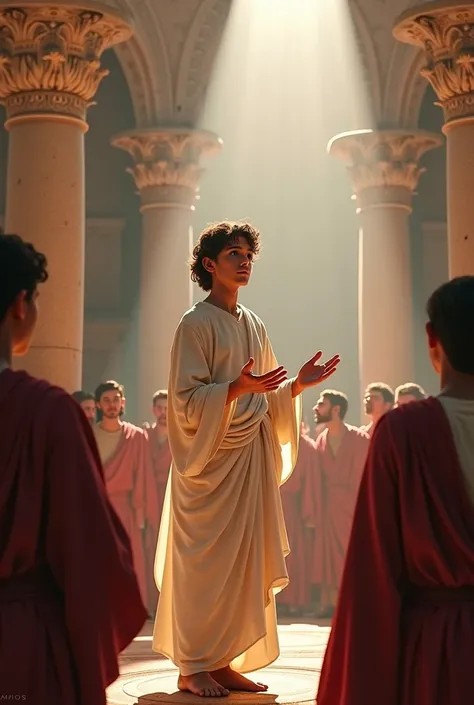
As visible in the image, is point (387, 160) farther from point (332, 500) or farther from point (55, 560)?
point (55, 560)

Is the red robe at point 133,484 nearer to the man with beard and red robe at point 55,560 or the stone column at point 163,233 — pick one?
the stone column at point 163,233

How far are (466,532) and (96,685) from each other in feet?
3.11

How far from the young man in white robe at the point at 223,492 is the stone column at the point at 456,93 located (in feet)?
11.8


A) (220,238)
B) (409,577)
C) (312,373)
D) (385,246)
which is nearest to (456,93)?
(220,238)

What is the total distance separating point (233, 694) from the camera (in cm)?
629

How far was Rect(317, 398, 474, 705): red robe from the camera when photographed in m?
3.38

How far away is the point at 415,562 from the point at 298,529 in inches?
364

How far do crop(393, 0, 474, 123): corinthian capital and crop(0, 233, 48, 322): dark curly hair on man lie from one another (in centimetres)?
694

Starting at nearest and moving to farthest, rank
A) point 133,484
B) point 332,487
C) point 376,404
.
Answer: point 376,404 < point 133,484 < point 332,487

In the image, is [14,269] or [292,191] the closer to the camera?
[14,269]

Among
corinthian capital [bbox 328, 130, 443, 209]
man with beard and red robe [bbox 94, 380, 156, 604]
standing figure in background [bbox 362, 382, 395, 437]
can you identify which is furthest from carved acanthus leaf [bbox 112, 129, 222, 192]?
standing figure in background [bbox 362, 382, 395, 437]

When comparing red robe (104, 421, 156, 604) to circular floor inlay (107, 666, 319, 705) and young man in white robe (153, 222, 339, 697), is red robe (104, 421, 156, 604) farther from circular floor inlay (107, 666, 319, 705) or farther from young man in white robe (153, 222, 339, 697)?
young man in white robe (153, 222, 339, 697)

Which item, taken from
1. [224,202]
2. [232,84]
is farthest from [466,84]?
[224,202]

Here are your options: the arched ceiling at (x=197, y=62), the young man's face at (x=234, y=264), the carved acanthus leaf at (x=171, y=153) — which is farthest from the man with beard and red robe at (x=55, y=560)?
the arched ceiling at (x=197, y=62)
